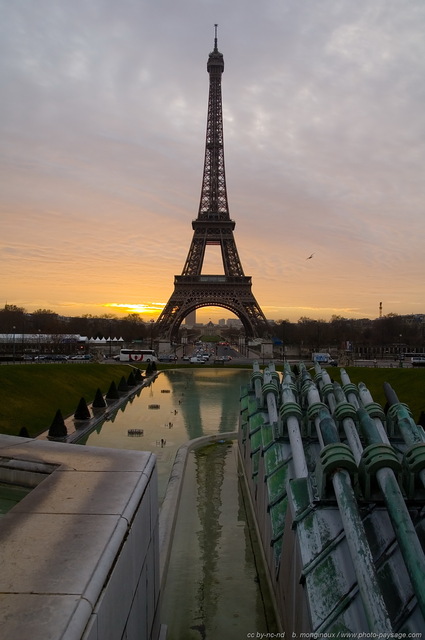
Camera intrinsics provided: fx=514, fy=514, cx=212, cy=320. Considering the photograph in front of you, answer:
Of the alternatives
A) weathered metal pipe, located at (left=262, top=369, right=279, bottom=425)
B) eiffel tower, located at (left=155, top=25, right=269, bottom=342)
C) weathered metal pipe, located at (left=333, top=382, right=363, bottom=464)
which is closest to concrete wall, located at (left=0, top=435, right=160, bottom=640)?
weathered metal pipe, located at (left=333, top=382, right=363, bottom=464)

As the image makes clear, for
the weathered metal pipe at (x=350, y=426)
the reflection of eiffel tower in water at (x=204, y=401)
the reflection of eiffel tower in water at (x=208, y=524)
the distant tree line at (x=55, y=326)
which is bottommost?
the reflection of eiffel tower in water at (x=208, y=524)

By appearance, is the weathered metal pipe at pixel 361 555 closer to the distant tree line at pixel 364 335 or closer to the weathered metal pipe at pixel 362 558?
the weathered metal pipe at pixel 362 558

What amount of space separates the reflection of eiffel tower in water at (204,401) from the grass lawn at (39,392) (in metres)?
5.93

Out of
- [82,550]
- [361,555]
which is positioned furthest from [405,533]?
[82,550]

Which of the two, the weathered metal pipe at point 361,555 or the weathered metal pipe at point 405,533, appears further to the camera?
the weathered metal pipe at point 405,533

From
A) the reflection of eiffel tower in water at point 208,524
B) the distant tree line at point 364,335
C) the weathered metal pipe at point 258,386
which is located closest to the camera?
the reflection of eiffel tower in water at point 208,524

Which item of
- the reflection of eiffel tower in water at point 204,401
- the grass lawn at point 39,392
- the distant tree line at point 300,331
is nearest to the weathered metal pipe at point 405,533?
the reflection of eiffel tower in water at point 204,401

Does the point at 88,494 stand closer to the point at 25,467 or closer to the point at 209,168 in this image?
the point at 25,467

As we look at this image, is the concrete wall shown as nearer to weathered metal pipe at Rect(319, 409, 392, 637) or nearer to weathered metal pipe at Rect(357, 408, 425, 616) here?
weathered metal pipe at Rect(319, 409, 392, 637)

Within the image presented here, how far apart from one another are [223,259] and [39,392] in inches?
2140

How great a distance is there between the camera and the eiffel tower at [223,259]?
75938 millimetres

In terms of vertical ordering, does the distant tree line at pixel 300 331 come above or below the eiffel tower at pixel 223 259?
below

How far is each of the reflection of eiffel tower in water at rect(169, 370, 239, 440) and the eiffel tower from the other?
29.0m

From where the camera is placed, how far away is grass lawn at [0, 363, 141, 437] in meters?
22.1
